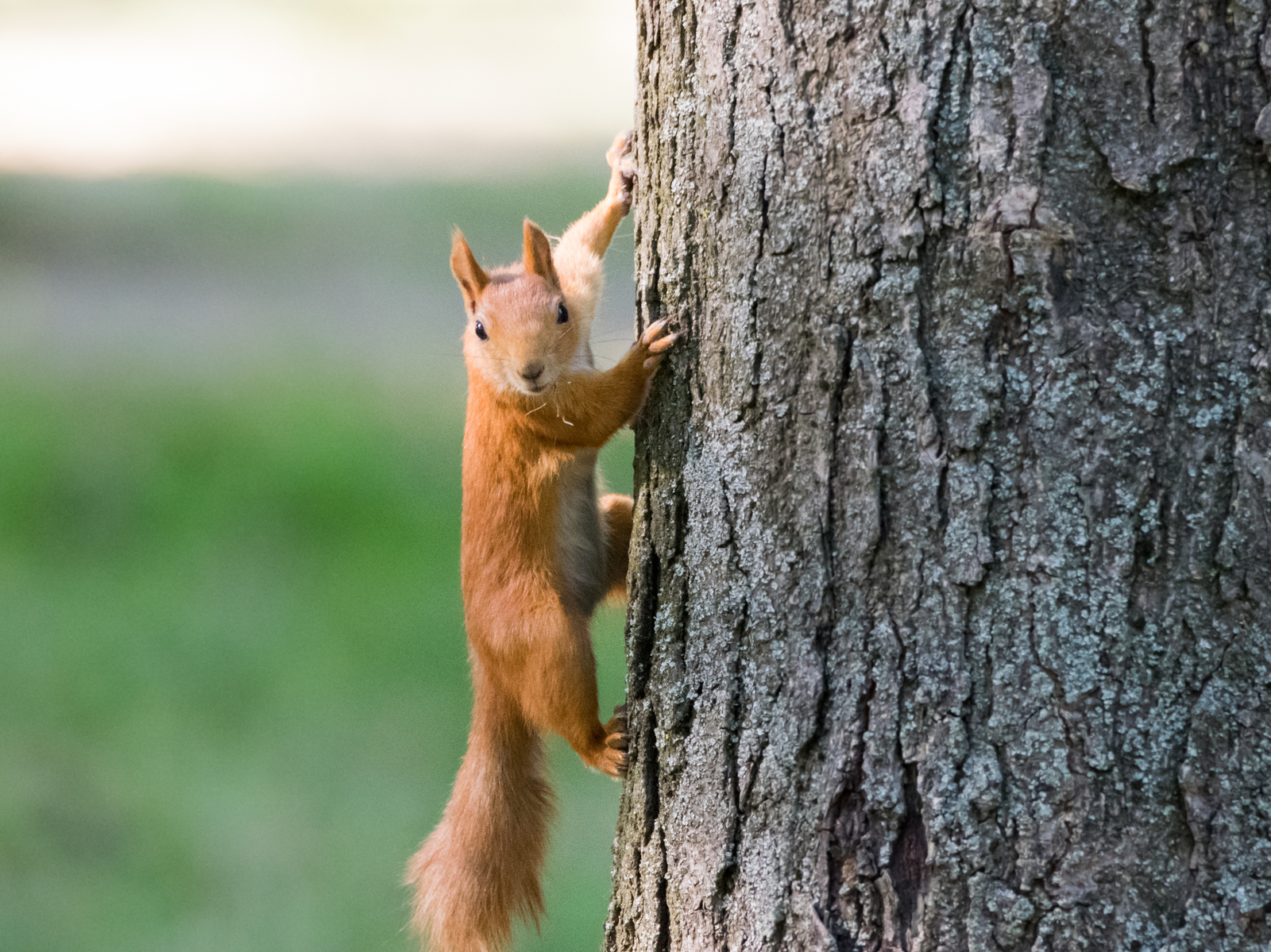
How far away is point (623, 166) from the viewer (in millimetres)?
1918

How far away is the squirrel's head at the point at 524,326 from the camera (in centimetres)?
193

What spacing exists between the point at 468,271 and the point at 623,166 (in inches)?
14.0

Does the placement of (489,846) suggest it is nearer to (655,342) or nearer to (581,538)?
(581,538)

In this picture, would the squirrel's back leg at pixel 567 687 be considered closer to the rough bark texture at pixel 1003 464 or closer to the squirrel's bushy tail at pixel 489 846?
the squirrel's bushy tail at pixel 489 846

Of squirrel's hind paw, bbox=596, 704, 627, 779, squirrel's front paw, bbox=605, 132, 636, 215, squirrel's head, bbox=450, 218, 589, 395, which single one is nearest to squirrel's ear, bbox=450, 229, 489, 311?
squirrel's head, bbox=450, 218, 589, 395

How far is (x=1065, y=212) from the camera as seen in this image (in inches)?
47.4

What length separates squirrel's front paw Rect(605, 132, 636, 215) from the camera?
6.29ft

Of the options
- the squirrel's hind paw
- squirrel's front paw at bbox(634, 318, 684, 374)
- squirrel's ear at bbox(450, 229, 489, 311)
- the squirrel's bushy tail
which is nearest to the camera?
squirrel's front paw at bbox(634, 318, 684, 374)

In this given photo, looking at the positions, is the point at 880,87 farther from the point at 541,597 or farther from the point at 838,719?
the point at 541,597

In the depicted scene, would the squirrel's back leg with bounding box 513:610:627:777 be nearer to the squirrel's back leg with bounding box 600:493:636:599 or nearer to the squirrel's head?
the squirrel's back leg with bounding box 600:493:636:599

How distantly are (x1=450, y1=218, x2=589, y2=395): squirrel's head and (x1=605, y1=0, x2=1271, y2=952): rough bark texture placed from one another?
57cm

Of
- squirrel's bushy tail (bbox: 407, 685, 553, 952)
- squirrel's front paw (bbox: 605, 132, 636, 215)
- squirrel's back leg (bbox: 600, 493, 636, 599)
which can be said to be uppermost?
squirrel's front paw (bbox: 605, 132, 636, 215)

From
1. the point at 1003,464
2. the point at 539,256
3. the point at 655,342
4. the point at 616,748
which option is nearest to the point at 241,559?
the point at 539,256

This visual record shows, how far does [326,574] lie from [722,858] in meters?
3.47
